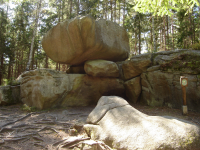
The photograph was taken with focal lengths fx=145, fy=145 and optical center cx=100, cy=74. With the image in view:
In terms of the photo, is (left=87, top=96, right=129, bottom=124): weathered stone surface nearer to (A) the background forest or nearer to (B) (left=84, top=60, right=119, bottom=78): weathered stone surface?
(B) (left=84, top=60, right=119, bottom=78): weathered stone surface

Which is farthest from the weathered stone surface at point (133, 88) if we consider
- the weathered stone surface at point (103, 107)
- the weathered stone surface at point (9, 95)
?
the weathered stone surface at point (9, 95)

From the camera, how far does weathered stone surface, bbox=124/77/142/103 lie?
362 inches

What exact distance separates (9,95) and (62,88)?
11.8 feet

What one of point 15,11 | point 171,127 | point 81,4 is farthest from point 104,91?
point 15,11

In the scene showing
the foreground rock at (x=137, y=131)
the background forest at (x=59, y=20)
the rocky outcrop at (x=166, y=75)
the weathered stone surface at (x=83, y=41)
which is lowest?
the foreground rock at (x=137, y=131)

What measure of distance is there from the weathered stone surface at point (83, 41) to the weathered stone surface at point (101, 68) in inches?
27.3

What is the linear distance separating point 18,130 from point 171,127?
4661mm

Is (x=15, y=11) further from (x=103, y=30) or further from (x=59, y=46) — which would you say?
(x=103, y=30)

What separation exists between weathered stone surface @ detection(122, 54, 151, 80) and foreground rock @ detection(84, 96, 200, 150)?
5.21 meters

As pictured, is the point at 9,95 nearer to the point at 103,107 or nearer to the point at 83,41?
the point at 83,41

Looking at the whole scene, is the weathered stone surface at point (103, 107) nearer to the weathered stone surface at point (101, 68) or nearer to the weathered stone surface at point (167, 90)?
the weathered stone surface at point (101, 68)

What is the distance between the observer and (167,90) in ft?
25.8

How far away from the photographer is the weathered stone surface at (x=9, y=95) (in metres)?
8.91

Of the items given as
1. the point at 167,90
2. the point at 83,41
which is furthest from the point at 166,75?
the point at 83,41
